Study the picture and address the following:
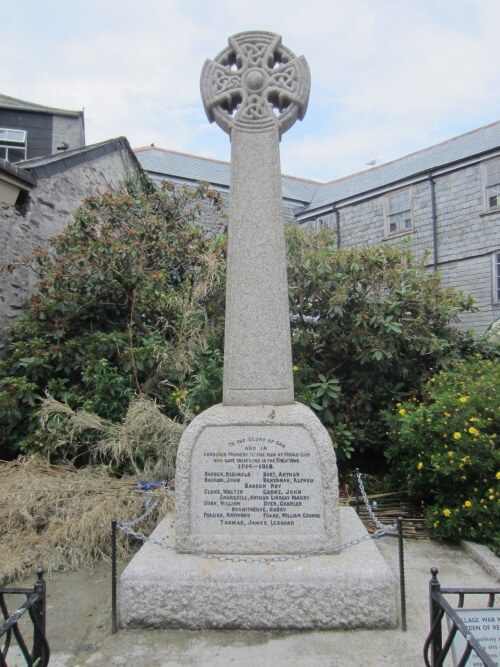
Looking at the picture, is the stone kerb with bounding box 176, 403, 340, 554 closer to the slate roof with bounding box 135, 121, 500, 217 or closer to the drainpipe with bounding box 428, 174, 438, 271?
the drainpipe with bounding box 428, 174, 438, 271

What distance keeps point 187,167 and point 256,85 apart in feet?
56.8

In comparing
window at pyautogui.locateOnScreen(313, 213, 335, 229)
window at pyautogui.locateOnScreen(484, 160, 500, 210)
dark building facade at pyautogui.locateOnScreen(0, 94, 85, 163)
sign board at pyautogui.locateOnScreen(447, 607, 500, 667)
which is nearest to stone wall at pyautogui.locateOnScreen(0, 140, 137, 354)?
dark building facade at pyautogui.locateOnScreen(0, 94, 85, 163)

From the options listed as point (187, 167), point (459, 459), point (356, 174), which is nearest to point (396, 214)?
point (356, 174)

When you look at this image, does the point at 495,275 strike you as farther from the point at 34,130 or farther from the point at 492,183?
the point at 34,130

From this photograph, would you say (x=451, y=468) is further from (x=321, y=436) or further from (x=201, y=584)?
(x=201, y=584)

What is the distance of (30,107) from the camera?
12031 millimetres

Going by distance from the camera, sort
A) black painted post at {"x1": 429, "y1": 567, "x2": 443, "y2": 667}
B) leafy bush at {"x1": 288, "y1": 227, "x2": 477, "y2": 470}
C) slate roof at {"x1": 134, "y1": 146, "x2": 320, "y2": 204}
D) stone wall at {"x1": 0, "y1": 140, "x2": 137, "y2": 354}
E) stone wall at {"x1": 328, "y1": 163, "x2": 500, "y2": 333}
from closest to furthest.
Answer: black painted post at {"x1": 429, "y1": 567, "x2": 443, "y2": 667} < leafy bush at {"x1": 288, "y1": 227, "x2": 477, "y2": 470} < stone wall at {"x1": 0, "y1": 140, "x2": 137, "y2": 354} < stone wall at {"x1": 328, "y1": 163, "x2": 500, "y2": 333} < slate roof at {"x1": 134, "y1": 146, "x2": 320, "y2": 204}

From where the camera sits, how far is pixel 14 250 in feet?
24.9

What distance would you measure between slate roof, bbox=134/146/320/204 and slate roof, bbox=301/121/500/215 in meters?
1.33

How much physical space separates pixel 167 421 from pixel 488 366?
3.66 m

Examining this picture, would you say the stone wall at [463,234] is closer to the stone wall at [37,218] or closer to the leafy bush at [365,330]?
the leafy bush at [365,330]

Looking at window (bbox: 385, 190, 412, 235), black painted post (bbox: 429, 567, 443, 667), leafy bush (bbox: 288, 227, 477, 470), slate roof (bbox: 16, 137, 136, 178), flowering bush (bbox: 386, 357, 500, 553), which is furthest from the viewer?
window (bbox: 385, 190, 412, 235)

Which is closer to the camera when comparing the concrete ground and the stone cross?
the concrete ground

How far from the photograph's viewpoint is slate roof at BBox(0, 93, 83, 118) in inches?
472
